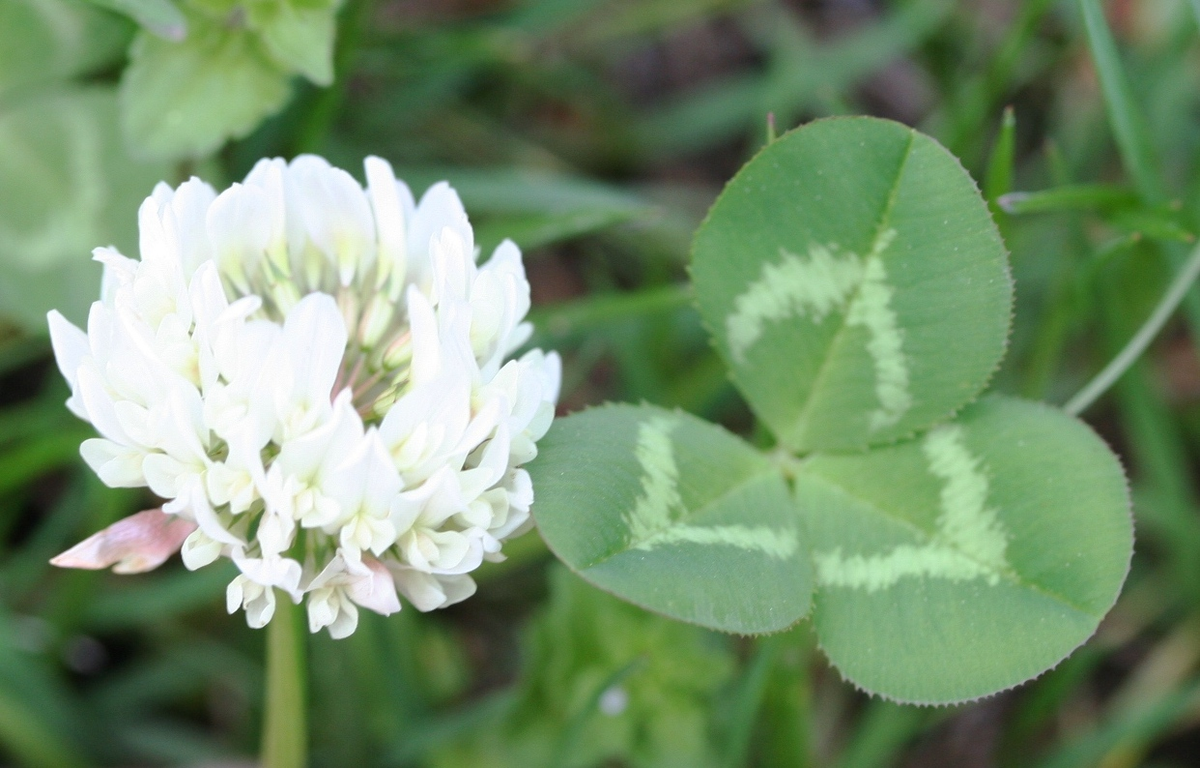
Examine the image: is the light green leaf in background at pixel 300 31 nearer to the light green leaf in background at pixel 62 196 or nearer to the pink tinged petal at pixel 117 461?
the light green leaf in background at pixel 62 196

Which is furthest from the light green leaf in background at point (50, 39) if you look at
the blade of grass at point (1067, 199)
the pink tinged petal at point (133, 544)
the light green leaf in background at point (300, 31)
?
the blade of grass at point (1067, 199)

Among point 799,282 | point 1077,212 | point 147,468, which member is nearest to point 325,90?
point 799,282

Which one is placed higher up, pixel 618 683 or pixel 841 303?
pixel 841 303

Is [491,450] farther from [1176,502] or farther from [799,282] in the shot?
[1176,502]

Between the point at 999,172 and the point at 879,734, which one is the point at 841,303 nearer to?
the point at 999,172

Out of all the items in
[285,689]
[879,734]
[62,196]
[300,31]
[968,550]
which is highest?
[300,31]

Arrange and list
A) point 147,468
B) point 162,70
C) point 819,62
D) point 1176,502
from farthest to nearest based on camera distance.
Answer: point 819,62
point 1176,502
point 162,70
point 147,468

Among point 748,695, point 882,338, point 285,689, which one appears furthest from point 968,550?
point 285,689
